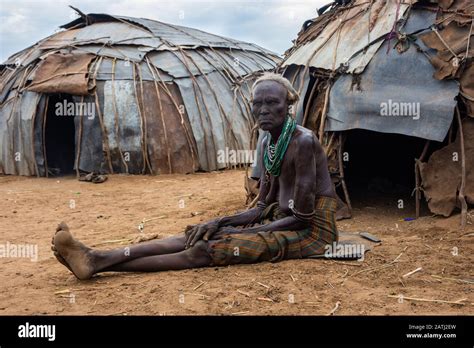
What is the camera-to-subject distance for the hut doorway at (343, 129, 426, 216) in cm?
682

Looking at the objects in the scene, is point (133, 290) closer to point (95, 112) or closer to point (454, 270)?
point (454, 270)

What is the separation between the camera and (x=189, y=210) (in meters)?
6.68

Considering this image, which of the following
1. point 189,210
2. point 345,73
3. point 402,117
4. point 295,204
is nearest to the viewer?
point 295,204

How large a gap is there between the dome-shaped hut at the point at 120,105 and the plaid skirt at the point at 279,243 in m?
6.32

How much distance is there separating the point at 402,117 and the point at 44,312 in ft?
12.4

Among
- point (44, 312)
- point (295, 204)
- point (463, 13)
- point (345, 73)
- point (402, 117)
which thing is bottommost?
point (44, 312)

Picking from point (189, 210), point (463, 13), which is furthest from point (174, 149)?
point (463, 13)

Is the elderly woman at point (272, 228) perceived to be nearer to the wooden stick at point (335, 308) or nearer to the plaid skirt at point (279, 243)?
the plaid skirt at point (279, 243)

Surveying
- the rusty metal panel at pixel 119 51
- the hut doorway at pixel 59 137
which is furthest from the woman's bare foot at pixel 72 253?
the rusty metal panel at pixel 119 51

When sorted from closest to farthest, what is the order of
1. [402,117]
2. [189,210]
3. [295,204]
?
1. [295,204]
2. [402,117]
3. [189,210]

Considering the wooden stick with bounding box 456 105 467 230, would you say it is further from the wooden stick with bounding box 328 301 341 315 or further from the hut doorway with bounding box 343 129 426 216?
the wooden stick with bounding box 328 301 341 315

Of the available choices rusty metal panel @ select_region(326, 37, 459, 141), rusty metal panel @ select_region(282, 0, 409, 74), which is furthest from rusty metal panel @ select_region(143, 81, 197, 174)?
rusty metal panel @ select_region(326, 37, 459, 141)

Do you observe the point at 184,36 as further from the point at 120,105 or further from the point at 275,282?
the point at 275,282

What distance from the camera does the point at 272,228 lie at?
3.70 m
